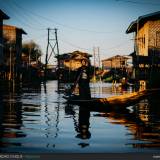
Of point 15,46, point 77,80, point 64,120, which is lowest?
point 64,120

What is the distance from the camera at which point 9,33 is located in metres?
34.5

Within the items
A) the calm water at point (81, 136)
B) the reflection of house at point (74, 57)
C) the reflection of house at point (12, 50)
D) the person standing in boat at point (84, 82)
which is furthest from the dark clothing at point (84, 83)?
the reflection of house at point (12, 50)

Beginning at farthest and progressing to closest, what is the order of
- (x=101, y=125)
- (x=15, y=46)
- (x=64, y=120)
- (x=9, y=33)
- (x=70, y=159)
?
(x=15, y=46) < (x=9, y=33) < (x=64, y=120) < (x=101, y=125) < (x=70, y=159)

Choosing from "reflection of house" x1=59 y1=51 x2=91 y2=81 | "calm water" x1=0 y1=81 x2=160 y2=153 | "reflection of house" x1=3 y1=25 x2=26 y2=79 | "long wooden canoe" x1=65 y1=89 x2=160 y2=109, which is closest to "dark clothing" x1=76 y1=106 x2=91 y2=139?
"calm water" x1=0 y1=81 x2=160 y2=153

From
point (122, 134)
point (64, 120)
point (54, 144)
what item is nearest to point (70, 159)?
point (54, 144)

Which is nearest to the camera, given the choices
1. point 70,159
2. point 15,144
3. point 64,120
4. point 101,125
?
point 70,159

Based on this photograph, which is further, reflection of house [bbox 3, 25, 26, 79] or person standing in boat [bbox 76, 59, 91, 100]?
reflection of house [bbox 3, 25, 26, 79]

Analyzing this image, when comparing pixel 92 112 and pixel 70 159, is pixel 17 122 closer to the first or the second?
pixel 92 112

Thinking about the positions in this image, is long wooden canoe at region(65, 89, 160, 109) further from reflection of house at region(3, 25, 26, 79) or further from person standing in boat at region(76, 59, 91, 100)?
reflection of house at region(3, 25, 26, 79)

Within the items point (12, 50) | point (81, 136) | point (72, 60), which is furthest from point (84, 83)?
point (12, 50)

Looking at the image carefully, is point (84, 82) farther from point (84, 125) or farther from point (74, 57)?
point (84, 125)

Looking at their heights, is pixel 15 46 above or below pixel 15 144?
above

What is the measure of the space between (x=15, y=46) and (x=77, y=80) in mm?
25476

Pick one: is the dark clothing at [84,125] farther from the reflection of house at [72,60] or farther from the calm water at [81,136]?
the reflection of house at [72,60]
